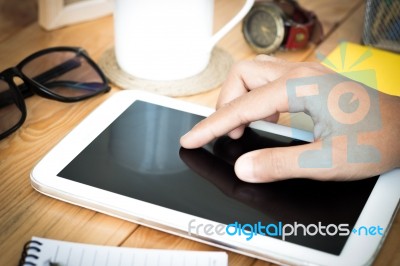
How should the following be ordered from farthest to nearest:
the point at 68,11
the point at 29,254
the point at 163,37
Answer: the point at 68,11 < the point at 163,37 < the point at 29,254

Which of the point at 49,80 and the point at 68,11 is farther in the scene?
the point at 68,11

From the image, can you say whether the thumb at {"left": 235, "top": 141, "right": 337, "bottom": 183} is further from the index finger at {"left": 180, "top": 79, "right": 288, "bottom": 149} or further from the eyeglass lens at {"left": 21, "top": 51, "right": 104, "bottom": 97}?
the eyeglass lens at {"left": 21, "top": 51, "right": 104, "bottom": 97}

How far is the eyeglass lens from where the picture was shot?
78 centimetres

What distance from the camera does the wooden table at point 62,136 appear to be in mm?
538

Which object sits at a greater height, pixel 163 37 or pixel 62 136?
pixel 163 37

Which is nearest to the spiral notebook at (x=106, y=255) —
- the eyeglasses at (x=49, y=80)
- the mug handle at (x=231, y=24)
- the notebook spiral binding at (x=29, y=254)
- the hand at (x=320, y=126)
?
the notebook spiral binding at (x=29, y=254)

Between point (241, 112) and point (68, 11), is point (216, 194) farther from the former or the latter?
point (68, 11)

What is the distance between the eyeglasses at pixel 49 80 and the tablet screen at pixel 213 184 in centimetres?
14

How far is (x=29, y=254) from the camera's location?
49 cm

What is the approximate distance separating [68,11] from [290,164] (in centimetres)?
54

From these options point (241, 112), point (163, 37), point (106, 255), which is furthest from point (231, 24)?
point (106, 255)

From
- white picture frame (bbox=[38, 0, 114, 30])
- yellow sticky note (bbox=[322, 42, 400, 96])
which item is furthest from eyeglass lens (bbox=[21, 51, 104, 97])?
yellow sticky note (bbox=[322, 42, 400, 96])

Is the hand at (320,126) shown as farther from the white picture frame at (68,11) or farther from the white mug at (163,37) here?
the white picture frame at (68,11)

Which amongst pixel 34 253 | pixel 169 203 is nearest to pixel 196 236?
pixel 169 203
